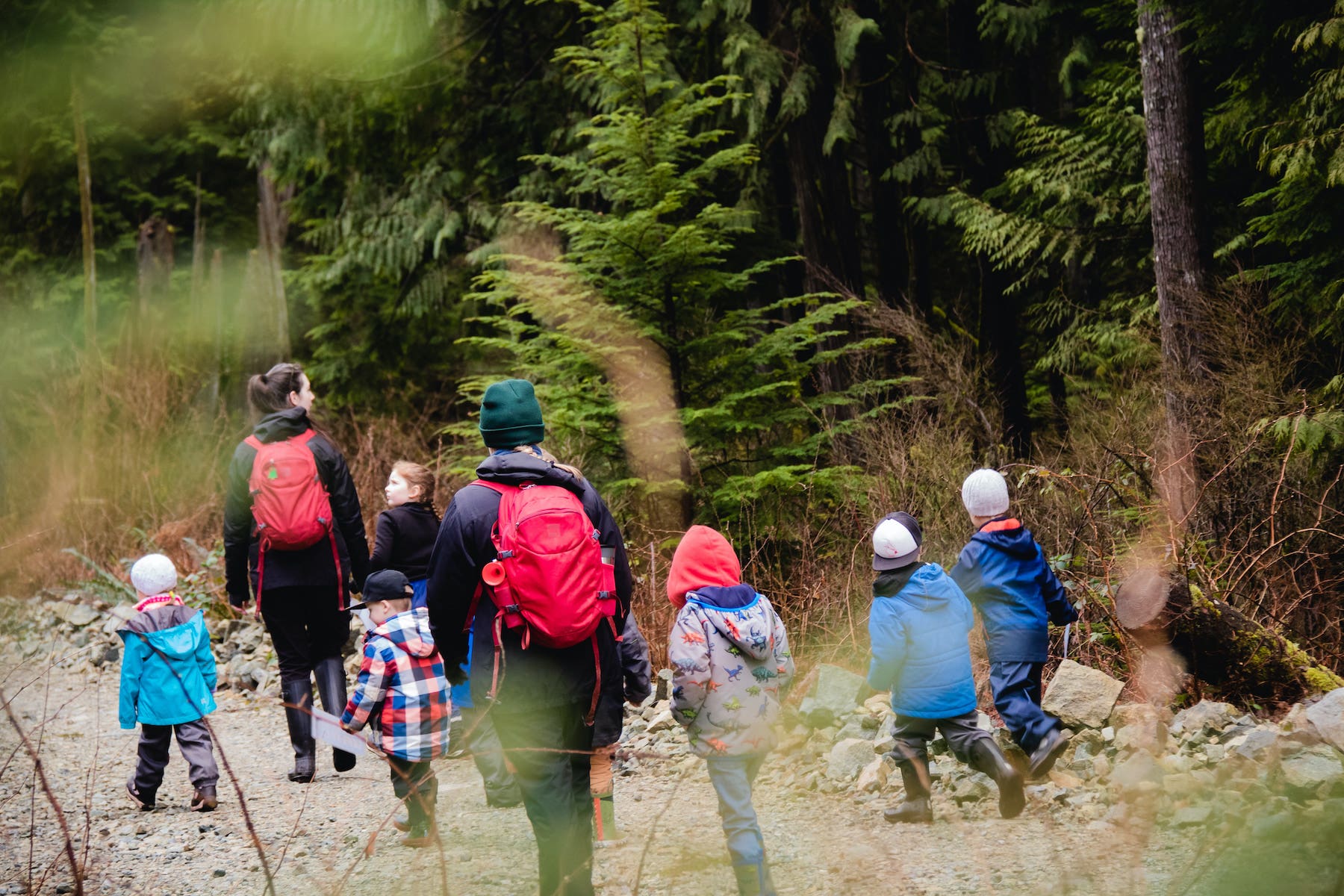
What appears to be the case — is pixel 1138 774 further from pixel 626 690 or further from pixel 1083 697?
pixel 626 690

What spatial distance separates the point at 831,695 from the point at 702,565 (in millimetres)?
2413

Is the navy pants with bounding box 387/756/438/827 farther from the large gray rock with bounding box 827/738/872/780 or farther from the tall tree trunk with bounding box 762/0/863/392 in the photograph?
the tall tree trunk with bounding box 762/0/863/392

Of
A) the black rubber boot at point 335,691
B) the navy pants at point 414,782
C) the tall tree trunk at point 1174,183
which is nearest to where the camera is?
the navy pants at point 414,782

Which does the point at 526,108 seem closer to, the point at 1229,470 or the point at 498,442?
the point at 1229,470

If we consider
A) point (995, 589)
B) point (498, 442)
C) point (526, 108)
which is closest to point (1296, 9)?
point (995, 589)

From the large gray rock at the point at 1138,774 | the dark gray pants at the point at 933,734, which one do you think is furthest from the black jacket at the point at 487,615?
the large gray rock at the point at 1138,774

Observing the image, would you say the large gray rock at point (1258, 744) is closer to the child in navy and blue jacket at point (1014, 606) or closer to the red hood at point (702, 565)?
the child in navy and blue jacket at point (1014, 606)

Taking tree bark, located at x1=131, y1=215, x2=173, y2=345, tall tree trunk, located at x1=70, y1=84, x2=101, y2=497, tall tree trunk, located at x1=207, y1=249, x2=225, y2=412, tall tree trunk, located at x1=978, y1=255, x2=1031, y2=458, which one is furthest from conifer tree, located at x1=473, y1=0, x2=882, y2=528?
tree bark, located at x1=131, y1=215, x2=173, y2=345

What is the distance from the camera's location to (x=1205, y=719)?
4.99 metres

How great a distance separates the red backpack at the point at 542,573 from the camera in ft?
10.5

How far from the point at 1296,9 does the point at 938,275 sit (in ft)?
42.2

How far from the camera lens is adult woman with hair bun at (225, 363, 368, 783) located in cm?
541

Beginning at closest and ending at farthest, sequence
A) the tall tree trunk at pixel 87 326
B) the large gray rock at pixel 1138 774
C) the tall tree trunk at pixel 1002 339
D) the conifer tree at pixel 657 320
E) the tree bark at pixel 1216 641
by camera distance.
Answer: the large gray rock at pixel 1138 774 < the tree bark at pixel 1216 641 < the conifer tree at pixel 657 320 < the tall tree trunk at pixel 87 326 < the tall tree trunk at pixel 1002 339

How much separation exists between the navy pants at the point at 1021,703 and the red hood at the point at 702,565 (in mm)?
1562
